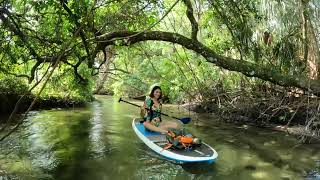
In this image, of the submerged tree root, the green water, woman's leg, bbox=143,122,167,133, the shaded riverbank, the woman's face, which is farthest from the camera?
the shaded riverbank

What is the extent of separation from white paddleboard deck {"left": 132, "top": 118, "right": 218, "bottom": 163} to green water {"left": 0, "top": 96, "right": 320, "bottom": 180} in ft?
0.71

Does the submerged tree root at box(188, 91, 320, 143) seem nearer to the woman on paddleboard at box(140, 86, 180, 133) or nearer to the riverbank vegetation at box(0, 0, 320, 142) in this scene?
the riverbank vegetation at box(0, 0, 320, 142)

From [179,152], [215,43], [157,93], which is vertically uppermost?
[215,43]

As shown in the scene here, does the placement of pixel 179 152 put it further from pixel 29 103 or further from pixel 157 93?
pixel 29 103

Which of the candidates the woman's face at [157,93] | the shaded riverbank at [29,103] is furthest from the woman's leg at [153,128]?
the shaded riverbank at [29,103]

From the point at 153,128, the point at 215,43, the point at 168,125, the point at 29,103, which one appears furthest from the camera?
the point at 29,103

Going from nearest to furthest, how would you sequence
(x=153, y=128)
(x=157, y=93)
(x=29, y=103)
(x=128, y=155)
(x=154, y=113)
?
(x=128, y=155) → (x=153, y=128) → (x=157, y=93) → (x=154, y=113) → (x=29, y=103)

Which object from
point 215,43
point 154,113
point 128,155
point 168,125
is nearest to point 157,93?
point 154,113

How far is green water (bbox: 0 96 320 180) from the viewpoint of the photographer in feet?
21.5

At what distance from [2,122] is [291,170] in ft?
29.5

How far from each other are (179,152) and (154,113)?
1924 millimetres

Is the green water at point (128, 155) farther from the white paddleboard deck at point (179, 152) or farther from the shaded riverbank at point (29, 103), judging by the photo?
the shaded riverbank at point (29, 103)

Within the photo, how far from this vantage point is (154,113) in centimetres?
872

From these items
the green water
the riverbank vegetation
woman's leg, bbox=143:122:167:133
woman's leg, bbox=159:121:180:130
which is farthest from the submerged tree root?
woman's leg, bbox=143:122:167:133
